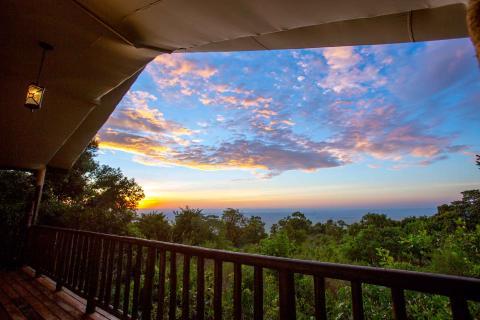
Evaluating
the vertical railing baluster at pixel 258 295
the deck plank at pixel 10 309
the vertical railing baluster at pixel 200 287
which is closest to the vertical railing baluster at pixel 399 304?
the vertical railing baluster at pixel 258 295

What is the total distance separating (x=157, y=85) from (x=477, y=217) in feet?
25.9

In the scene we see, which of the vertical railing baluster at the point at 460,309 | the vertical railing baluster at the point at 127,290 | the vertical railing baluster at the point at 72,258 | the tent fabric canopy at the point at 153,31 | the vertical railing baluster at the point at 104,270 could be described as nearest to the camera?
the vertical railing baluster at the point at 460,309

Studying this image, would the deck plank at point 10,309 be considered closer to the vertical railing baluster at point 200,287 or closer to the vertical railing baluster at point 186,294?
the vertical railing baluster at point 186,294

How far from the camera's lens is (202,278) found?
6.20 feet

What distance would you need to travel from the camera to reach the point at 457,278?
3.06 feet

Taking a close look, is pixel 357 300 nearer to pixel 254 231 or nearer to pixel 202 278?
pixel 202 278

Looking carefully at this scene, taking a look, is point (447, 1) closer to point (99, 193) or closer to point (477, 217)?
point (477, 217)

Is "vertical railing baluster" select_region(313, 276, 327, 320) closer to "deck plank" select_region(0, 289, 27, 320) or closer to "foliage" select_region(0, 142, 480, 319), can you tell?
"foliage" select_region(0, 142, 480, 319)

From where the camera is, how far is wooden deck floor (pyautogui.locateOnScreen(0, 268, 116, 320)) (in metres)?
2.87

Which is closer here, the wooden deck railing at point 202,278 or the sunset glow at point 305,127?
the wooden deck railing at point 202,278

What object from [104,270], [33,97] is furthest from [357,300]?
[33,97]

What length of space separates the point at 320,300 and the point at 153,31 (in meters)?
2.40

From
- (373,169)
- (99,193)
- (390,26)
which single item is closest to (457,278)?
(390,26)

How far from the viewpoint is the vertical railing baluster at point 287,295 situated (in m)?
1.40
